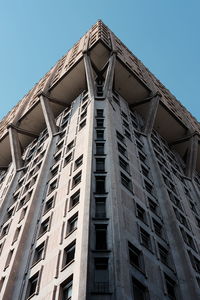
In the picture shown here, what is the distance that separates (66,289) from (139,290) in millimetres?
3361

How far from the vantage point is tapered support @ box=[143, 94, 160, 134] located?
45916 mm

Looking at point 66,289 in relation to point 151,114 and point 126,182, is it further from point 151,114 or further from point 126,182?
point 151,114

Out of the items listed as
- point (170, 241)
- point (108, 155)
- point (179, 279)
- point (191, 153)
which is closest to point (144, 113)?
point (191, 153)

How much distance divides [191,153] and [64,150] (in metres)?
18.4

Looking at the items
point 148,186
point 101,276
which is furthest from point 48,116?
point 101,276

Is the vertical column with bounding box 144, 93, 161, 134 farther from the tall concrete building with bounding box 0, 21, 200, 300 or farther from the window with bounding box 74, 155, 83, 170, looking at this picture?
the window with bounding box 74, 155, 83, 170

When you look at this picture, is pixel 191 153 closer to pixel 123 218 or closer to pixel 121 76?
pixel 121 76

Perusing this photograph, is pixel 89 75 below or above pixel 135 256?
above

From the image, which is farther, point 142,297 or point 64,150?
point 64,150

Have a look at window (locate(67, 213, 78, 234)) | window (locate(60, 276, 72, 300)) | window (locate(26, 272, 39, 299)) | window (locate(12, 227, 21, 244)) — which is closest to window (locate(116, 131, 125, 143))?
window (locate(12, 227, 21, 244))

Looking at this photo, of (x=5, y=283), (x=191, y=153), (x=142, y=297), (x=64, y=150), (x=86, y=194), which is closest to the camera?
(x=142, y=297)

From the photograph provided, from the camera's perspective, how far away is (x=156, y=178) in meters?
34.3

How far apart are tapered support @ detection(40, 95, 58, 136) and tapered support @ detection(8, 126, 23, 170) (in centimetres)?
471

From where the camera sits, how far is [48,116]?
154ft
